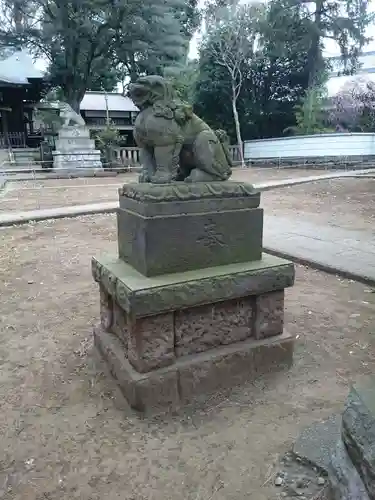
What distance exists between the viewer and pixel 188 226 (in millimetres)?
2354

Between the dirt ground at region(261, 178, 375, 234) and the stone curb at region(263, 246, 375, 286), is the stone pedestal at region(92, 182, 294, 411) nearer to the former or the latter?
the stone curb at region(263, 246, 375, 286)

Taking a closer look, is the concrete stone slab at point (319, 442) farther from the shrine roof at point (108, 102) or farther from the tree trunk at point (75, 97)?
the shrine roof at point (108, 102)

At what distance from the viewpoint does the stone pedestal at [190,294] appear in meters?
2.25

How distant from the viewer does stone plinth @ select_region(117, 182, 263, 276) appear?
7.45 ft

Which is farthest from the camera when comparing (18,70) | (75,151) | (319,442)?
(18,70)

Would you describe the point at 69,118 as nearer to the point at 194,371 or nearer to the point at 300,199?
the point at 300,199

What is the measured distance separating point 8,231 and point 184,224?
17.7 ft

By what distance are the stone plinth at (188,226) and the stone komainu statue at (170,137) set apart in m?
0.13

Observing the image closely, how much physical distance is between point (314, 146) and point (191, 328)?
59.9 feet

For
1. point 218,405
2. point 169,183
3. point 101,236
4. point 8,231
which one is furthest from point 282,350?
point 8,231

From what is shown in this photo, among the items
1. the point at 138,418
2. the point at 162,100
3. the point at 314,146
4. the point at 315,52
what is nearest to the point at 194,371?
the point at 138,418

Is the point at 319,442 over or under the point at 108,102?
under

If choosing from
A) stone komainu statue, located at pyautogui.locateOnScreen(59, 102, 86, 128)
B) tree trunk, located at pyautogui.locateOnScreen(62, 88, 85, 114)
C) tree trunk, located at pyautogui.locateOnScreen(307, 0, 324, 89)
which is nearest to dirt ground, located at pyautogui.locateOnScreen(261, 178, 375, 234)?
tree trunk, located at pyautogui.locateOnScreen(307, 0, 324, 89)

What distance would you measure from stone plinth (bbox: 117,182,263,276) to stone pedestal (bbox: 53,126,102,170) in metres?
16.5
